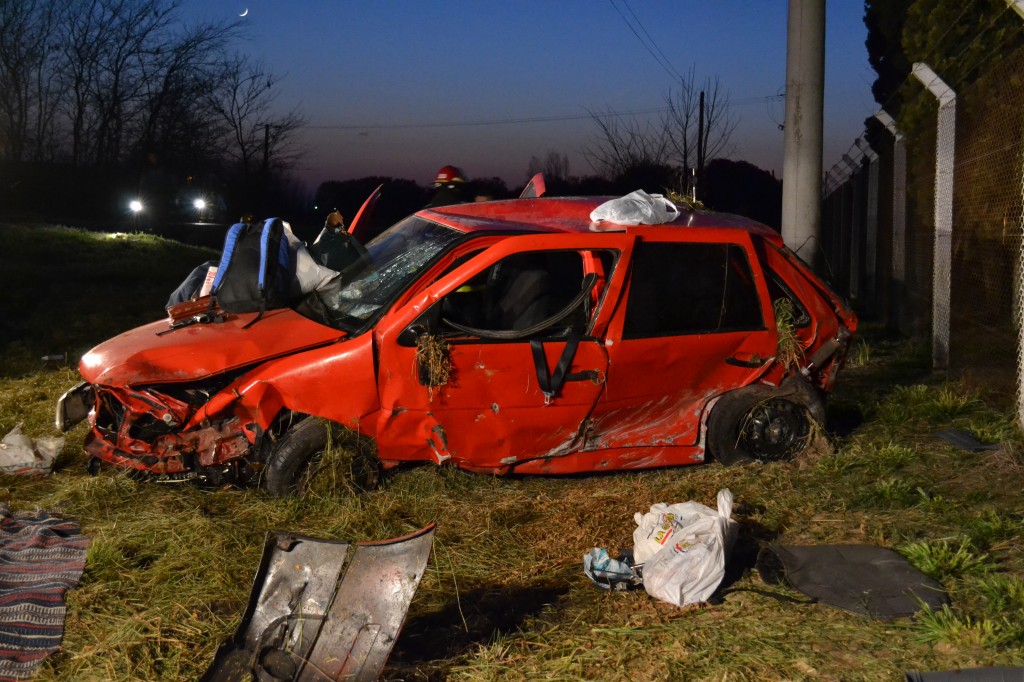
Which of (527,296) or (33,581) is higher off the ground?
(527,296)

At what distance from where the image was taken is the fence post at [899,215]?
10.8 m

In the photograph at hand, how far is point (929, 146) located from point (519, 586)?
23.7 ft

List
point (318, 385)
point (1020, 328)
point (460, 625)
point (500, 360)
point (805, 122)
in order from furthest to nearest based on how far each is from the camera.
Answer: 1. point (805, 122)
2. point (1020, 328)
3. point (500, 360)
4. point (318, 385)
5. point (460, 625)

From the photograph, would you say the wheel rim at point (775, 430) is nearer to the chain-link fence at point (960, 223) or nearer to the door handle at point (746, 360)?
the door handle at point (746, 360)

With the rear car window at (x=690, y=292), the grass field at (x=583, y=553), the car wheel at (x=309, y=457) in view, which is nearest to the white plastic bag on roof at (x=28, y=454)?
the grass field at (x=583, y=553)

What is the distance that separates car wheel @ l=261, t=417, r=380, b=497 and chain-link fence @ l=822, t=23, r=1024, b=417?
4.26 metres

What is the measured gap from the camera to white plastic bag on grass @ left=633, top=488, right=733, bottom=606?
411 centimetres

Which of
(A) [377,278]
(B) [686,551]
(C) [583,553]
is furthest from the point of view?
(A) [377,278]

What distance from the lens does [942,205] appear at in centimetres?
870

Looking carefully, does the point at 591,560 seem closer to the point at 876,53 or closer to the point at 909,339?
the point at 909,339

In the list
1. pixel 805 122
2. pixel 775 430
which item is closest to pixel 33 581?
pixel 775 430

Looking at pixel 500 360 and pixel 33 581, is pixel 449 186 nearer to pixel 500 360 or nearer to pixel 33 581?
pixel 500 360

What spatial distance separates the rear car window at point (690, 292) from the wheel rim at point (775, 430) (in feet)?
1.68

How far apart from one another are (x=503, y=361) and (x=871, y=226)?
9.41 m
